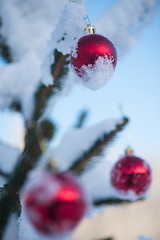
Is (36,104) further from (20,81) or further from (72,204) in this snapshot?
(72,204)

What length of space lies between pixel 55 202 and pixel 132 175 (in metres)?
0.57

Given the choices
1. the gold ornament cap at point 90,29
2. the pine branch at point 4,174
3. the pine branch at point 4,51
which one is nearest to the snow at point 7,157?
the pine branch at point 4,174

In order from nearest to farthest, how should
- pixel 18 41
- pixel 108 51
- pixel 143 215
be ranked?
1. pixel 108 51
2. pixel 18 41
3. pixel 143 215

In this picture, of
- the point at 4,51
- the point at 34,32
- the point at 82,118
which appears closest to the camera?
the point at 4,51

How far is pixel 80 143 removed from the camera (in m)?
1.09

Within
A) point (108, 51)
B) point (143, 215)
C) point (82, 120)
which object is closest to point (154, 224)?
point (143, 215)

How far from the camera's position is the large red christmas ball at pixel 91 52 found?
2.39 ft

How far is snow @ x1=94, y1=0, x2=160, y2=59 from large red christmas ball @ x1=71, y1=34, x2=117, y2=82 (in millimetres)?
951

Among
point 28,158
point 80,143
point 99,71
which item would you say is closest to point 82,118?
point 80,143

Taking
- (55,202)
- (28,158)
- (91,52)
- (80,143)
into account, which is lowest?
(55,202)

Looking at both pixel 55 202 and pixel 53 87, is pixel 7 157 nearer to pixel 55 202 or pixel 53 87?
pixel 53 87

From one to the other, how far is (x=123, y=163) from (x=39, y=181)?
591 millimetres

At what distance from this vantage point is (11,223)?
1094mm

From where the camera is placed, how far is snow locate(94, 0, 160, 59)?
1.61m
